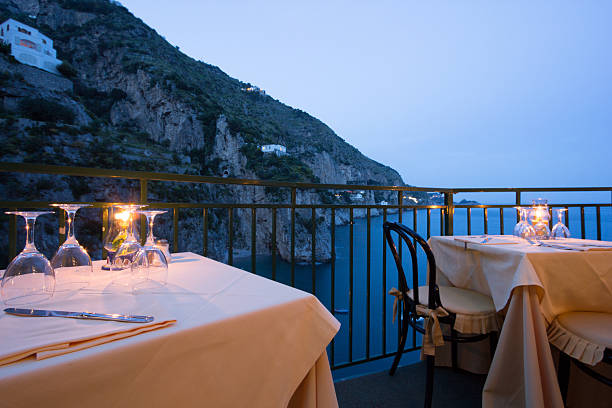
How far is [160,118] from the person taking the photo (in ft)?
107

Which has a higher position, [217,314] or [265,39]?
[265,39]

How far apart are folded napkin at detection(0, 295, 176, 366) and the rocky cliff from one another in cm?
2430

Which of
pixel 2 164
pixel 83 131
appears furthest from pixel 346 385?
pixel 83 131

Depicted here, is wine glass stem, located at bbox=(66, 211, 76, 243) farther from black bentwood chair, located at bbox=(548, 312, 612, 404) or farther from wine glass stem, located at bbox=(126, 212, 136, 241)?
black bentwood chair, located at bbox=(548, 312, 612, 404)

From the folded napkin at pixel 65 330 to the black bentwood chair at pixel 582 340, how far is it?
60.5 inches

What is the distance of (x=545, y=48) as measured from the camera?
20.8 metres

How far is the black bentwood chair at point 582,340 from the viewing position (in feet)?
3.61

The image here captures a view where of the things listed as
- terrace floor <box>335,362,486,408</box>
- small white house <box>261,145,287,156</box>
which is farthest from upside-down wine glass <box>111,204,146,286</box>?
small white house <box>261,145,287,156</box>

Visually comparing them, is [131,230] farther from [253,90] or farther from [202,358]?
[253,90]

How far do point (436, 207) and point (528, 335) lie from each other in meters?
1.23

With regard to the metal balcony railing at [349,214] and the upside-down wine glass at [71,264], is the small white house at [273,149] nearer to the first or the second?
the metal balcony railing at [349,214]

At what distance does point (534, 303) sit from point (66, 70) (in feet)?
137

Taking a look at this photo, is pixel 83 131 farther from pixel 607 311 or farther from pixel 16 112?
pixel 607 311

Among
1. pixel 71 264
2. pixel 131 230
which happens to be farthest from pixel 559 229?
pixel 71 264
